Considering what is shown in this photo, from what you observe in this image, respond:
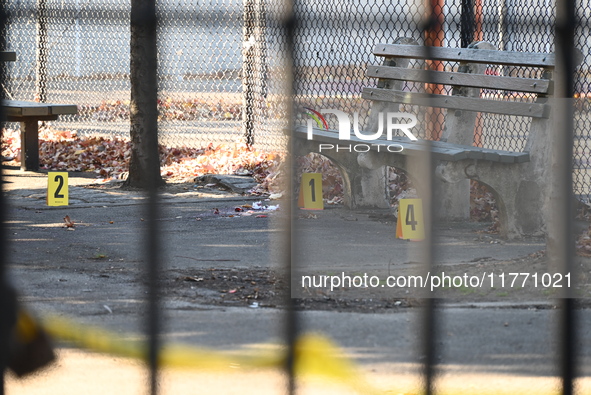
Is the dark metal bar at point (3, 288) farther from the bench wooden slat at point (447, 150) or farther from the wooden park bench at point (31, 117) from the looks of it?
the wooden park bench at point (31, 117)

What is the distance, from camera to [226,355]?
9.46ft

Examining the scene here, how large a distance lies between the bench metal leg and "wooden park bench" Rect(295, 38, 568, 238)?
10.1 ft

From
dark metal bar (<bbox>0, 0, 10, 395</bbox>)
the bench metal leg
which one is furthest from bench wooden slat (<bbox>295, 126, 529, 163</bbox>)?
the bench metal leg

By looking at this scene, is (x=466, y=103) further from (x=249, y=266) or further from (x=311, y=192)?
(x=249, y=266)

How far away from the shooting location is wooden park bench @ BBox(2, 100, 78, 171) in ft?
25.9

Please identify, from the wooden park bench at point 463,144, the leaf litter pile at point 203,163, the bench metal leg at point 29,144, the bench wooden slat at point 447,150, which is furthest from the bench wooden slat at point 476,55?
the bench metal leg at point 29,144

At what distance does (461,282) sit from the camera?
403 centimetres

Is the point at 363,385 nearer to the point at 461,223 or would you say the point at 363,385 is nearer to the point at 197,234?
the point at 197,234

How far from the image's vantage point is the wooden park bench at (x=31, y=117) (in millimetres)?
7898

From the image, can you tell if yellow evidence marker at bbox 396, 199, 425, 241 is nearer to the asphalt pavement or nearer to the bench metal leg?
the asphalt pavement

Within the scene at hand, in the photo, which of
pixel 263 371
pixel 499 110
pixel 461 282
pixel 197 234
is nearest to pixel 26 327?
pixel 263 371

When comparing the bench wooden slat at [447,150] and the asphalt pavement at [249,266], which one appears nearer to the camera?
the asphalt pavement at [249,266]

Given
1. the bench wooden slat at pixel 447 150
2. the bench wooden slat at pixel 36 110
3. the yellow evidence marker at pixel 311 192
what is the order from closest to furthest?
the bench wooden slat at pixel 447 150, the yellow evidence marker at pixel 311 192, the bench wooden slat at pixel 36 110

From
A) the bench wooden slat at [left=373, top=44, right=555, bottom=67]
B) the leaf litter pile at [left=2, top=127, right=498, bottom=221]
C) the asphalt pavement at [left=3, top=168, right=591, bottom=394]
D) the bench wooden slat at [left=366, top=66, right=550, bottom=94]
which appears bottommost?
the asphalt pavement at [left=3, top=168, right=591, bottom=394]
